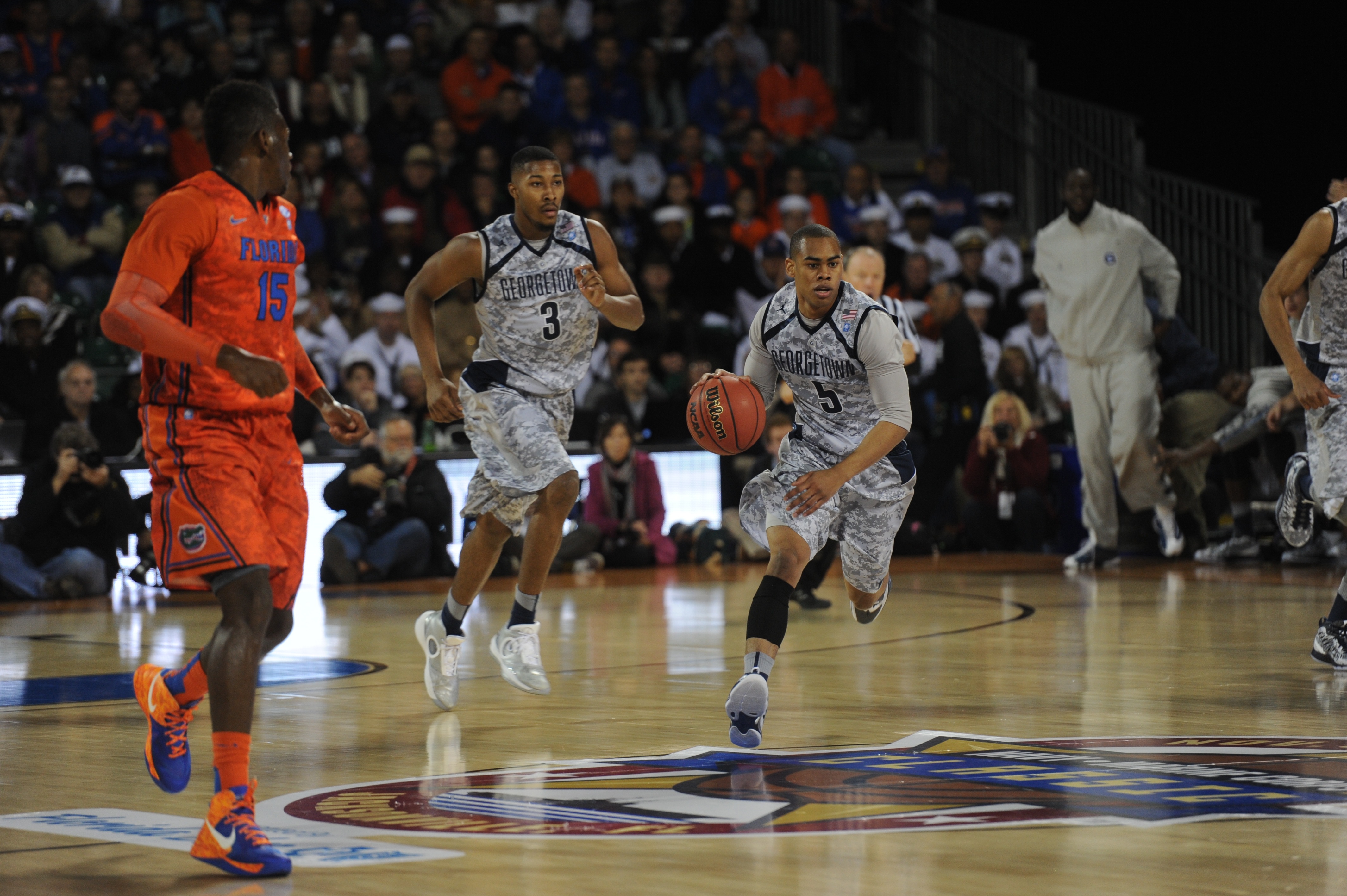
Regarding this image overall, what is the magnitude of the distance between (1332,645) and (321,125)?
10.6 m

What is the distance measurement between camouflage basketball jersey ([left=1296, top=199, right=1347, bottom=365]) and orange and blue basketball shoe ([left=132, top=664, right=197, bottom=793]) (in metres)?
4.54

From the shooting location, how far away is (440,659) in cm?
597

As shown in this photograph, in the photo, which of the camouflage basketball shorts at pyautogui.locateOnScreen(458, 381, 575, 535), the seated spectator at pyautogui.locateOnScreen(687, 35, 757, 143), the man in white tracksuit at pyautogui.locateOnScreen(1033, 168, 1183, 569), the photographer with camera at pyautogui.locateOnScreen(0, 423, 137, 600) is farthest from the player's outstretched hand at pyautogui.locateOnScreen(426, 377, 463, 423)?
the seated spectator at pyautogui.locateOnScreen(687, 35, 757, 143)

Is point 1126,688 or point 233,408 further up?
point 233,408

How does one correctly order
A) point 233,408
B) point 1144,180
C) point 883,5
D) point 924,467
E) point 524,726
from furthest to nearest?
point 883,5 < point 1144,180 < point 924,467 < point 524,726 < point 233,408

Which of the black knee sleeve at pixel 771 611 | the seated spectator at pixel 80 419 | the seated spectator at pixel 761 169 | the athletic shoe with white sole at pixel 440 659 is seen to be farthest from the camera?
the seated spectator at pixel 761 169

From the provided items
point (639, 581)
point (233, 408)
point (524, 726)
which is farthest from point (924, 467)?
point (233, 408)

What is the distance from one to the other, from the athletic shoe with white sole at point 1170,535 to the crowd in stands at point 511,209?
1.76 ft

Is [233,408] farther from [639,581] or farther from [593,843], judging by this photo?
[639,581]

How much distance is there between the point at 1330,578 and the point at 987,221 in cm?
630

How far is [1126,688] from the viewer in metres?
5.93

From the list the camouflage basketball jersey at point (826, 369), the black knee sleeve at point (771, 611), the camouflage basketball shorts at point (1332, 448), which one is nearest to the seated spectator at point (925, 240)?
the camouflage basketball shorts at point (1332, 448)

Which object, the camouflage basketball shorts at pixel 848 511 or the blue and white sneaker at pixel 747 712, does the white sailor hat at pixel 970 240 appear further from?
the blue and white sneaker at pixel 747 712

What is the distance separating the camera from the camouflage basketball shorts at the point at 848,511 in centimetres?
552
